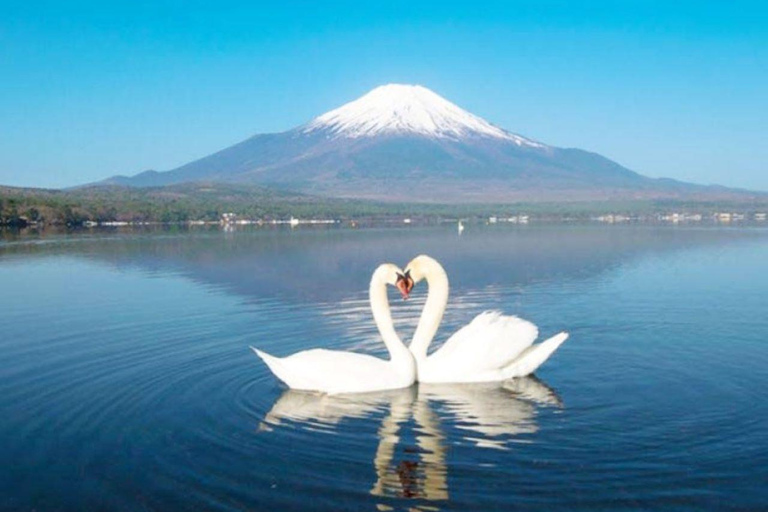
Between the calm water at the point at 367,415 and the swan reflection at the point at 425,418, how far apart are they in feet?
0.13

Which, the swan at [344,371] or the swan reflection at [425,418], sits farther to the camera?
the swan at [344,371]

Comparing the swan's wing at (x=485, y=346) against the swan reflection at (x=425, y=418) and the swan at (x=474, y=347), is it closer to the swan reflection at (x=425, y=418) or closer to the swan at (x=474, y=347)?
the swan at (x=474, y=347)

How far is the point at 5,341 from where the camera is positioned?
55.4 feet

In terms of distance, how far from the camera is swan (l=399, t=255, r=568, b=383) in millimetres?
12289

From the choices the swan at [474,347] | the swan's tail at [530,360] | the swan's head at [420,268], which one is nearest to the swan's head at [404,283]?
the swan at [474,347]

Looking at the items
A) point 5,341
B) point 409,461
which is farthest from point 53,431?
point 5,341

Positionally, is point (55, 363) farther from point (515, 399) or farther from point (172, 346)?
point (515, 399)

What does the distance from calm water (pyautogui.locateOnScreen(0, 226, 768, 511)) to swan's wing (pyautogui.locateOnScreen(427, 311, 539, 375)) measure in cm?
38

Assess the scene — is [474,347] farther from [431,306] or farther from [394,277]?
[394,277]

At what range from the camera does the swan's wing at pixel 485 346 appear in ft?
40.3

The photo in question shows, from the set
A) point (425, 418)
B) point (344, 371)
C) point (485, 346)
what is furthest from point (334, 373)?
point (485, 346)

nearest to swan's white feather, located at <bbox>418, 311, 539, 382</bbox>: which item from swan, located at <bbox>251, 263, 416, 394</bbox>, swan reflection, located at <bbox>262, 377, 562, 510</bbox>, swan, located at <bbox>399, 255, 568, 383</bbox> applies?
swan, located at <bbox>399, 255, 568, 383</bbox>

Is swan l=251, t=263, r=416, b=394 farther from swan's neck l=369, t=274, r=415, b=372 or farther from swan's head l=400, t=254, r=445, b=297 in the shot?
swan's head l=400, t=254, r=445, b=297

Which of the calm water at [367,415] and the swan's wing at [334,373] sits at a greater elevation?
the swan's wing at [334,373]
